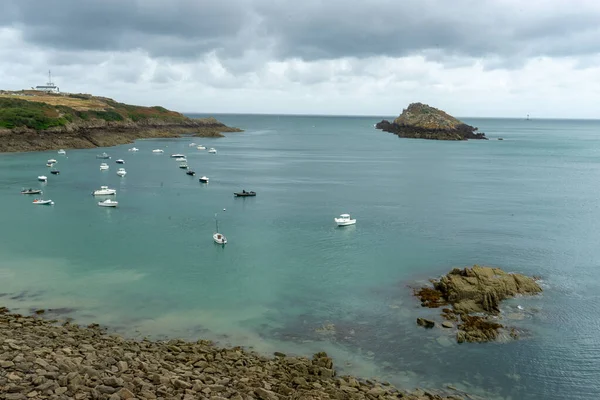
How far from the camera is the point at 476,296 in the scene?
3947 centimetres

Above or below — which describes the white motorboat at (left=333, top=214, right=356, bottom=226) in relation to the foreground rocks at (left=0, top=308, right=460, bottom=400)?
above

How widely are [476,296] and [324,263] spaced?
16.7 m

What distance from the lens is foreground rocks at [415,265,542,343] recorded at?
114 feet

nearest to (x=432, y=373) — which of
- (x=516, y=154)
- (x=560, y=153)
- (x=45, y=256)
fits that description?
(x=45, y=256)

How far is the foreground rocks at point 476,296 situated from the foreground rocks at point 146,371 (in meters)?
9.69

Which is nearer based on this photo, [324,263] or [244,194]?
[324,263]

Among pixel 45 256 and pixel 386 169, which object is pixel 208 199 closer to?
pixel 45 256

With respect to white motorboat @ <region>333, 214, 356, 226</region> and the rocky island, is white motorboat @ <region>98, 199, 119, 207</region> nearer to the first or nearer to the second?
white motorboat @ <region>333, 214, 356, 226</region>

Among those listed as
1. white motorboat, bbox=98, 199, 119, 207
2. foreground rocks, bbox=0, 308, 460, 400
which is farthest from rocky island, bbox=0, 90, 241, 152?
foreground rocks, bbox=0, 308, 460, 400

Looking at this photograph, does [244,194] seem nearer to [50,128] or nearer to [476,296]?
[476,296]

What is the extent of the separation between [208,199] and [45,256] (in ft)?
123

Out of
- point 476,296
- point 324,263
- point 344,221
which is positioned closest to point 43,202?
point 344,221

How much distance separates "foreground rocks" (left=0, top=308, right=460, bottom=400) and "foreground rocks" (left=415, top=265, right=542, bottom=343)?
9.69 m

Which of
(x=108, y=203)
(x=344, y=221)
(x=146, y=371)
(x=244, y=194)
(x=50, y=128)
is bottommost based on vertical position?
(x=146, y=371)
